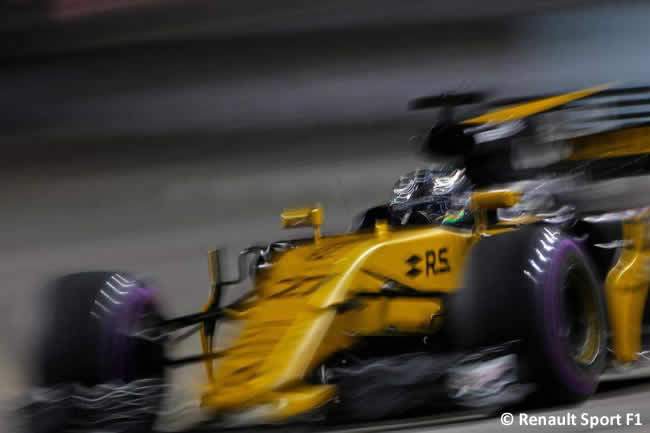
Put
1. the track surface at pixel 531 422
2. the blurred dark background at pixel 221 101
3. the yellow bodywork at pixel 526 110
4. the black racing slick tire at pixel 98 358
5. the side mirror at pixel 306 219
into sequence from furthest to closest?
the blurred dark background at pixel 221 101, the yellow bodywork at pixel 526 110, the side mirror at pixel 306 219, the black racing slick tire at pixel 98 358, the track surface at pixel 531 422

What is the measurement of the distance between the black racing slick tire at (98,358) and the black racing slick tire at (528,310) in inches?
51.0

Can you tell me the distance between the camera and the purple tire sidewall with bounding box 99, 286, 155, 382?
157 inches

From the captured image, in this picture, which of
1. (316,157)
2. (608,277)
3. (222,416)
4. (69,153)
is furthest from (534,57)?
(222,416)

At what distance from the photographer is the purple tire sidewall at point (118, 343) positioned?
3.98 metres

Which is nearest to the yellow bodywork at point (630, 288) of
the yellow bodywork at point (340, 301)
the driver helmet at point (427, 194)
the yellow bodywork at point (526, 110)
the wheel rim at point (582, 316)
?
the yellow bodywork at point (340, 301)

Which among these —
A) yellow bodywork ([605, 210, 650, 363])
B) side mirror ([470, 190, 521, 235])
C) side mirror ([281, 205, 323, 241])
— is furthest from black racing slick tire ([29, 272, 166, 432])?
yellow bodywork ([605, 210, 650, 363])

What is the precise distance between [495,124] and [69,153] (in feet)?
14.6

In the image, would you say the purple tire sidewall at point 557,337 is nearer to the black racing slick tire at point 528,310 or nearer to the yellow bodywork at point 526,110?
the black racing slick tire at point 528,310

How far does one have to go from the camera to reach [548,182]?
512 cm

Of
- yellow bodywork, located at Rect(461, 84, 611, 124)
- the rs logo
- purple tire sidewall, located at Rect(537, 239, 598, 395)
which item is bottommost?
purple tire sidewall, located at Rect(537, 239, 598, 395)

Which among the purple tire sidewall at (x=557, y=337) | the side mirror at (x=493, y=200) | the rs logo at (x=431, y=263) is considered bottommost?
the purple tire sidewall at (x=557, y=337)

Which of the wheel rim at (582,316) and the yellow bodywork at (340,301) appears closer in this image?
the yellow bodywork at (340,301)

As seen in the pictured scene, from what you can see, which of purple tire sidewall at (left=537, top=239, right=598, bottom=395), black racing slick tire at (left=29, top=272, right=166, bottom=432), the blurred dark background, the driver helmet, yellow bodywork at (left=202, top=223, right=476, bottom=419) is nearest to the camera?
yellow bodywork at (left=202, top=223, right=476, bottom=419)

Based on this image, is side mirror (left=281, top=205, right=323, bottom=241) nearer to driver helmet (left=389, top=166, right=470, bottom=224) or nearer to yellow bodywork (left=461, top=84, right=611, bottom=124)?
driver helmet (left=389, top=166, right=470, bottom=224)
